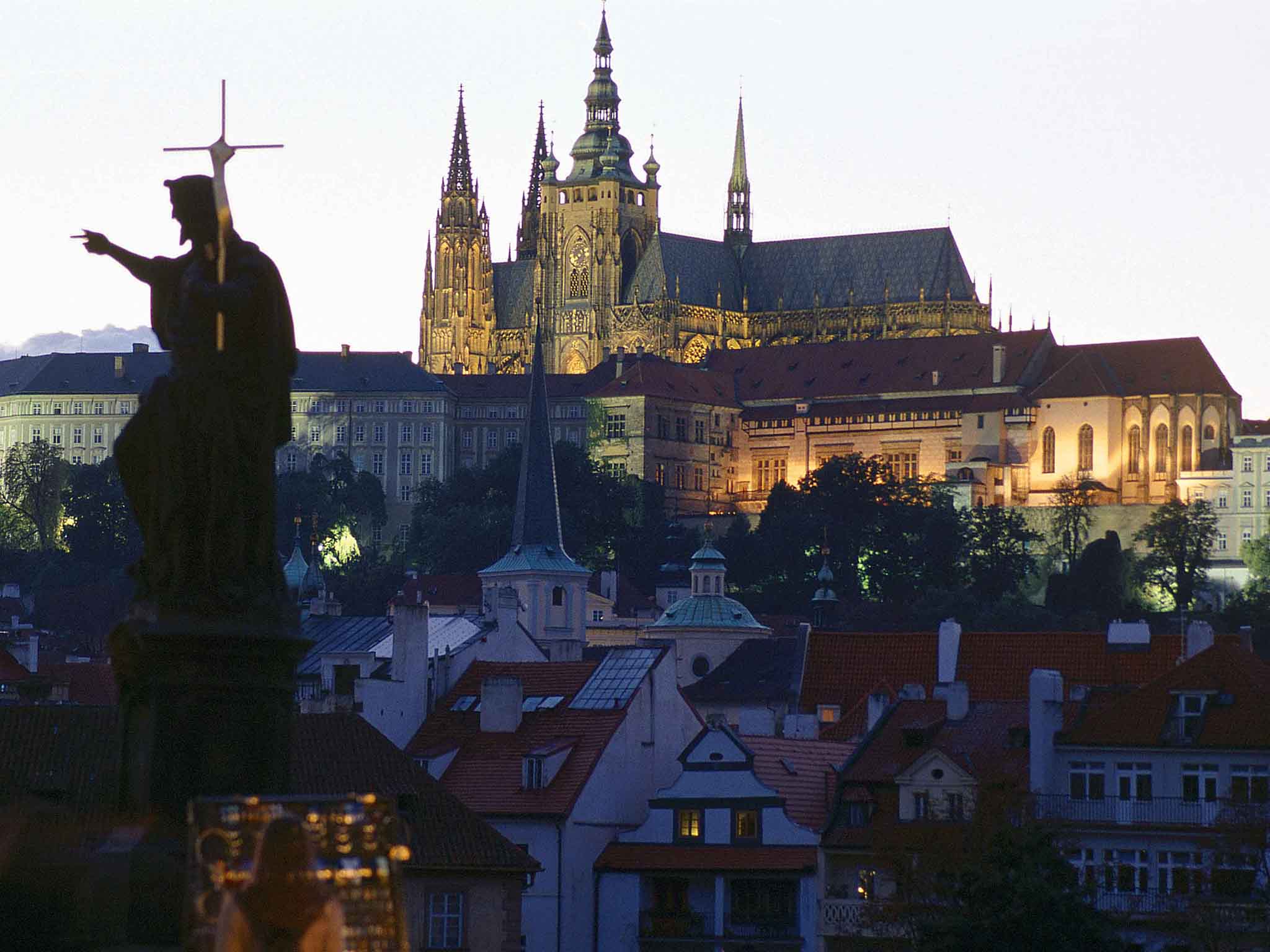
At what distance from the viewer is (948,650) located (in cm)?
8019

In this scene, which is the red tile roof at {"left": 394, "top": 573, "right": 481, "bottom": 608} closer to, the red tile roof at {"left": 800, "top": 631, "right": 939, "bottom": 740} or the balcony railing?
the red tile roof at {"left": 800, "top": 631, "right": 939, "bottom": 740}

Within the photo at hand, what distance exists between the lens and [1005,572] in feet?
639

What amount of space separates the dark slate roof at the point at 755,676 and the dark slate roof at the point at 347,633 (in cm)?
949

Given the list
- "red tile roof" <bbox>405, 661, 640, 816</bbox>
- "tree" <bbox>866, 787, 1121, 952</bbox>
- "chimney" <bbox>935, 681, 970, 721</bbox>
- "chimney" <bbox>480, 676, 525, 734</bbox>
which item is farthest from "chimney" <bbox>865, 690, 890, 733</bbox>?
"tree" <bbox>866, 787, 1121, 952</bbox>

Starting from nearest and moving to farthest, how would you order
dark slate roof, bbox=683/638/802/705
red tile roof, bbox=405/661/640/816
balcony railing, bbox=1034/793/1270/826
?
balcony railing, bbox=1034/793/1270/826 → red tile roof, bbox=405/661/640/816 → dark slate roof, bbox=683/638/802/705

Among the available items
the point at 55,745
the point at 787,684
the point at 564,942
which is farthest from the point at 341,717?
the point at 787,684

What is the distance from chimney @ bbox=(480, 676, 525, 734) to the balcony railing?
10.5 metres

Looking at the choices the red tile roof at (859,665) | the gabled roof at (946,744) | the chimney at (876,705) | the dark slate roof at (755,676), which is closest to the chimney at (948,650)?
the red tile roof at (859,665)

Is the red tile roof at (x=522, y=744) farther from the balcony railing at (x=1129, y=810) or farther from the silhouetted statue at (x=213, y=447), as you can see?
the silhouetted statue at (x=213, y=447)

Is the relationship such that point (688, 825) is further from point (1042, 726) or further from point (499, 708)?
point (1042, 726)

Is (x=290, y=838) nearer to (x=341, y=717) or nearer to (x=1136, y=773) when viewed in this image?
(x=341, y=717)

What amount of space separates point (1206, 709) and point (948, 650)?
27481 millimetres

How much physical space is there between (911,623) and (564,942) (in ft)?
338

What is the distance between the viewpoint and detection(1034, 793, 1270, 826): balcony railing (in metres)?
51.2
